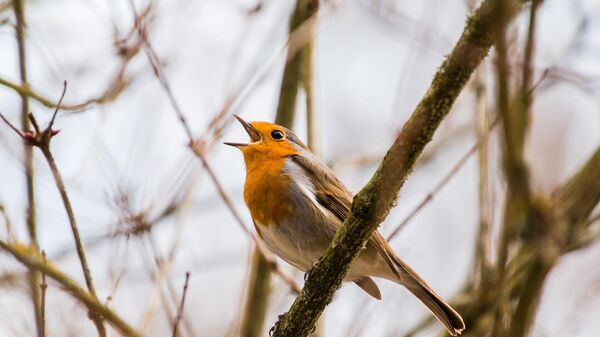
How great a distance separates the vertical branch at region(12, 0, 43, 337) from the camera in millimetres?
3344

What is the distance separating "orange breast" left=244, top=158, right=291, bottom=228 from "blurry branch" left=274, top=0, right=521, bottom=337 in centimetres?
94

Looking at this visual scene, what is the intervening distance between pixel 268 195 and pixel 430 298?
1246 mm

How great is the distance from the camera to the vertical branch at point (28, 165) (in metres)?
3.34

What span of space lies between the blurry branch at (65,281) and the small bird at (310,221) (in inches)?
55.7

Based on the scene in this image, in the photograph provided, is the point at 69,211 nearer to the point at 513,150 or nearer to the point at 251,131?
the point at 513,150

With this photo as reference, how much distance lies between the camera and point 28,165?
11.5ft

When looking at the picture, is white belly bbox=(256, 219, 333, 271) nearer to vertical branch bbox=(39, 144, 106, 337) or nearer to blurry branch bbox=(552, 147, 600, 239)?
vertical branch bbox=(39, 144, 106, 337)

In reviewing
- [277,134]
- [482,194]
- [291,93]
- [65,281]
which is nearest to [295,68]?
[291,93]

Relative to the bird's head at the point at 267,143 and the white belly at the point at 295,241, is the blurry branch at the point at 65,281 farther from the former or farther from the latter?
the bird's head at the point at 267,143

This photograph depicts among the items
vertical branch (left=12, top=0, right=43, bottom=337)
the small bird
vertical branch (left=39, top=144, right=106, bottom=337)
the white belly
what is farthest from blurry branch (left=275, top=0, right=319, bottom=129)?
vertical branch (left=39, top=144, right=106, bottom=337)

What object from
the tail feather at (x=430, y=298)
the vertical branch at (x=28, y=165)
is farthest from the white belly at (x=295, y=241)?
the vertical branch at (x=28, y=165)

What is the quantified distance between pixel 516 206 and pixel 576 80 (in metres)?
2.46

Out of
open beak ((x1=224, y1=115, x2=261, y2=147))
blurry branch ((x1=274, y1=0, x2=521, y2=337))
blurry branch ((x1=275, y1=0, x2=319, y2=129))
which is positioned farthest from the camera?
blurry branch ((x1=275, y1=0, x2=319, y2=129))

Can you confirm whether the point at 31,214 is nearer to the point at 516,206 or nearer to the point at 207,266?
the point at 516,206
